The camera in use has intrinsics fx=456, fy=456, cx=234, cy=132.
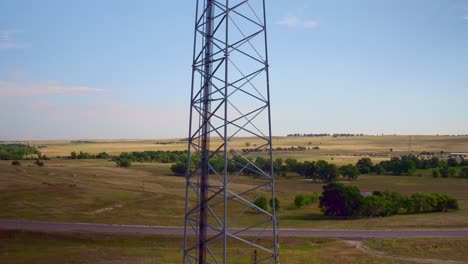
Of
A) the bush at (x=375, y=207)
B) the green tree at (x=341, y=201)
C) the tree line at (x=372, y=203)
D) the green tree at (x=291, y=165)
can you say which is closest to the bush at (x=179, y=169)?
the green tree at (x=291, y=165)

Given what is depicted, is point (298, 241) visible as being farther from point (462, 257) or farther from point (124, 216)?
point (124, 216)

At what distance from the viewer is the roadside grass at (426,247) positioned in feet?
121

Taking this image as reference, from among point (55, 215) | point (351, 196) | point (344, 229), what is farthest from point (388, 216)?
point (55, 215)

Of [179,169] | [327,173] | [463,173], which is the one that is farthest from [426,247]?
[179,169]

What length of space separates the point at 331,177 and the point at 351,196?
53180mm

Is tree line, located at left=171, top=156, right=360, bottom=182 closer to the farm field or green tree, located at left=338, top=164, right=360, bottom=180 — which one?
green tree, located at left=338, top=164, right=360, bottom=180

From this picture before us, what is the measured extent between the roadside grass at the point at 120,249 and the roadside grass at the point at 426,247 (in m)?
2.84

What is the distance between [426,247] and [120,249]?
26.3 metres

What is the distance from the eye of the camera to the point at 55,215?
55938 mm

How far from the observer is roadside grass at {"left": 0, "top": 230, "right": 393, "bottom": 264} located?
3450cm

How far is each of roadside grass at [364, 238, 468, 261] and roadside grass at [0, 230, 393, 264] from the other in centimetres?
284

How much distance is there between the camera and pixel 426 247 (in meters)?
39.7

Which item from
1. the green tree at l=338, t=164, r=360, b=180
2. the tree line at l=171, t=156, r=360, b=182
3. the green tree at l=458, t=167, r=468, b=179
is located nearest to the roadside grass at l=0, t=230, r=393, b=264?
the tree line at l=171, t=156, r=360, b=182

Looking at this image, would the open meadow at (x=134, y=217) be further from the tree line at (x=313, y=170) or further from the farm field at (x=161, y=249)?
the tree line at (x=313, y=170)
